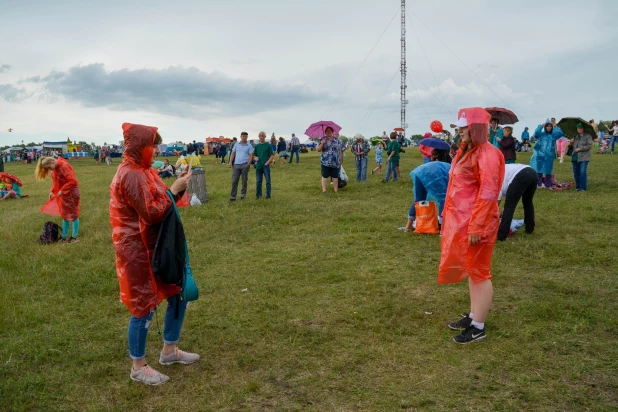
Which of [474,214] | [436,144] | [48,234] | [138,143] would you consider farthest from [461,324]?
[48,234]

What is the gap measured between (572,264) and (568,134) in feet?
25.7

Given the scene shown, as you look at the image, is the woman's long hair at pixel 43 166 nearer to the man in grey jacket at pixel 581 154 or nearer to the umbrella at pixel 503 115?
the umbrella at pixel 503 115

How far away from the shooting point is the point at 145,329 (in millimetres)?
3598

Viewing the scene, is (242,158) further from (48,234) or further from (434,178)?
(434,178)

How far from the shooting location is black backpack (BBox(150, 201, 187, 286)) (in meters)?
3.36

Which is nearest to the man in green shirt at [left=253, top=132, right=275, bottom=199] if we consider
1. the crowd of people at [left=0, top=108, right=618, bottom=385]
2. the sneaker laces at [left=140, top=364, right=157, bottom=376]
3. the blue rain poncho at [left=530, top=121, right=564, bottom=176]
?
the blue rain poncho at [left=530, top=121, right=564, bottom=176]

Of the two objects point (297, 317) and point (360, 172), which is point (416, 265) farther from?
point (360, 172)

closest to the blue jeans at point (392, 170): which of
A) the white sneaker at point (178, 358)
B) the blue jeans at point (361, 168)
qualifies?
the blue jeans at point (361, 168)

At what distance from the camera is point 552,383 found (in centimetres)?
343

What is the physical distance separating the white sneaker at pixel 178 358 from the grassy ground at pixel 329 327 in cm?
6

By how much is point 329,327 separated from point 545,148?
34.4ft

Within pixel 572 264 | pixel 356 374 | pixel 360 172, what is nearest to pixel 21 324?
pixel 356 374

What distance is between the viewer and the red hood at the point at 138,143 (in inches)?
135

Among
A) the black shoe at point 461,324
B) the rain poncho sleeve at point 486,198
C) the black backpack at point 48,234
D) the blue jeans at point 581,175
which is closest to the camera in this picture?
the rain poncho sleeve at point 486,198
